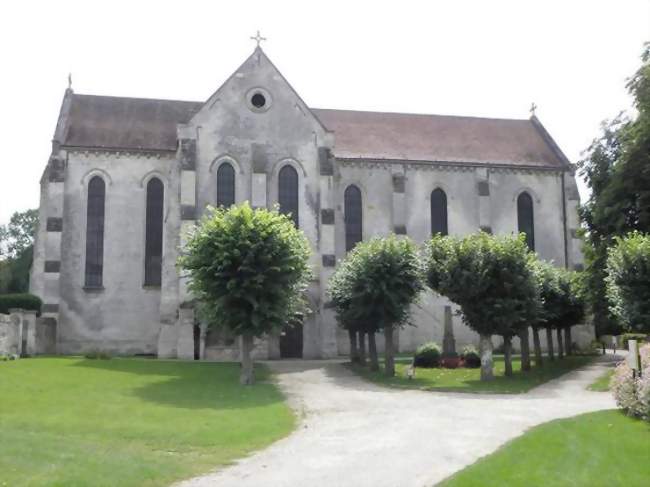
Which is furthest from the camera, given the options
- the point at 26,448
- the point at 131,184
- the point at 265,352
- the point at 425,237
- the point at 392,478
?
the point at 425,237

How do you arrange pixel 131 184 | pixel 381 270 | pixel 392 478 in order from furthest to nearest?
pixel 131 184, pixel 381 270, pixel 392 478

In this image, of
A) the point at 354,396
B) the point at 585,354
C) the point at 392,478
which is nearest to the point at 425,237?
the point at 585,354

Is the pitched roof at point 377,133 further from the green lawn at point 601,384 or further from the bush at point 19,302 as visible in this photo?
the green lawn at point 601,384

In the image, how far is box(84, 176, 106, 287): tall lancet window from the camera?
41.7 meters

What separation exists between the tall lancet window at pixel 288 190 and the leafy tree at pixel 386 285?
1141cm

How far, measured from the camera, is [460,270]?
27656mm

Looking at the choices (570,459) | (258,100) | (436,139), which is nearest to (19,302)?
(258,100)

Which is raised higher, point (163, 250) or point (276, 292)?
point (163, 250)

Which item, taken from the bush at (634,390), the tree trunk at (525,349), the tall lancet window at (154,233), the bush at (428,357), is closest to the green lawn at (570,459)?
the bush at (634,390)

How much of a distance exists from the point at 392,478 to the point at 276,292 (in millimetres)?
16803

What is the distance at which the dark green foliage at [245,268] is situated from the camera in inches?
1064

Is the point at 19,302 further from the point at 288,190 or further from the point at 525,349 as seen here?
the point at 525,349

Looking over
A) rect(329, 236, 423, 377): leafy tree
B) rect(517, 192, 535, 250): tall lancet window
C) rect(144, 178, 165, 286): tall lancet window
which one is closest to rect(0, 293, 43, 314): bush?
rect(144, 178, 165, 286): tall lancet window

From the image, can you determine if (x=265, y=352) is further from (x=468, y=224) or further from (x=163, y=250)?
(x=468, y=224)
